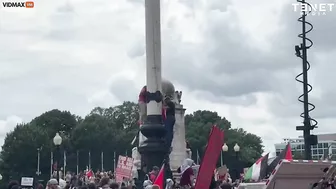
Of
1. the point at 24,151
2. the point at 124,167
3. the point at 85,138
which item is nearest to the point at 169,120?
the point at 124,167

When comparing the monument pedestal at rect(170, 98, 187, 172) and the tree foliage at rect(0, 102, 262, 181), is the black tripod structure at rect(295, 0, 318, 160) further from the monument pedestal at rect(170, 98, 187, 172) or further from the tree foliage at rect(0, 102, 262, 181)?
the tree foliage at rect(0, 102, 262, 181)

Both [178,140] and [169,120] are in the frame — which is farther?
[178,140]

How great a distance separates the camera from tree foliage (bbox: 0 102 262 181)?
12719 centimetres

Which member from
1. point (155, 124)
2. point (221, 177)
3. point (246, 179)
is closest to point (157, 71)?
point (155, 124)

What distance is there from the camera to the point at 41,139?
128m

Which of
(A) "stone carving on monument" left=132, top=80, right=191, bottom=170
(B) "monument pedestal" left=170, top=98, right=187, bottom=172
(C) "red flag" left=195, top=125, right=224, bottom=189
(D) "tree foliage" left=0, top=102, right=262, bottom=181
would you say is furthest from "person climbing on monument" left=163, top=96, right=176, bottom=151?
(D) "tree foliage" left=0, top=102, right=262, bottom=181

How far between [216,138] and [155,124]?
2815 centimetres

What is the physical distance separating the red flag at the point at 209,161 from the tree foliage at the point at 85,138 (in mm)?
100914

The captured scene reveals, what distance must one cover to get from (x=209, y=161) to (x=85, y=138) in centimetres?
12016

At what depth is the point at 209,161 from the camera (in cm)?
1622

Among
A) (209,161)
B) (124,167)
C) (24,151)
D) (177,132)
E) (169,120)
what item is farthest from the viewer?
(24,151)

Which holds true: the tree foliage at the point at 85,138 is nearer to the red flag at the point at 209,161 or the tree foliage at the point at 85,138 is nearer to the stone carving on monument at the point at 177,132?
the stone carving on monument at the point at 177,132

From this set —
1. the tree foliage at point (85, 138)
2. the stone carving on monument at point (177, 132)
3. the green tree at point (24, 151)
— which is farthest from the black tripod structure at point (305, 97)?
the green tree at point (24, 151)

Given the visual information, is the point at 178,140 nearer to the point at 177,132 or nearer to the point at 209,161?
the point at 177,132
